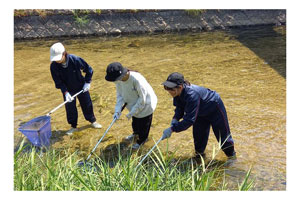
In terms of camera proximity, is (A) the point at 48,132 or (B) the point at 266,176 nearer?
(B) the point at 266,176

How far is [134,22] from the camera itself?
35.9ft

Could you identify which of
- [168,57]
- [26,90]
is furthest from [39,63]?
[168,57]

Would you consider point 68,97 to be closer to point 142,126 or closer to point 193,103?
point 142,126

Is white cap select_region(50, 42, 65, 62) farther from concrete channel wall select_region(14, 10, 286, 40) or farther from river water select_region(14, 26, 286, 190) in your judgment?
concrete channel wall select_region(14, 10, 286, 40)

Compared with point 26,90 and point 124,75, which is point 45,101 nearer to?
point 26,90

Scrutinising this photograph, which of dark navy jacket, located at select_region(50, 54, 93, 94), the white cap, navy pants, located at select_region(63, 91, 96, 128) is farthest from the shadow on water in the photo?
the white cap

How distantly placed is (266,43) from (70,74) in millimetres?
7311

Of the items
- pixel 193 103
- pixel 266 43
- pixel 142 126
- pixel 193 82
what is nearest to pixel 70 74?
pixel 142 126

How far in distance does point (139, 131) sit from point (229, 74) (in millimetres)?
→ 3670

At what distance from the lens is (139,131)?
3873 mm

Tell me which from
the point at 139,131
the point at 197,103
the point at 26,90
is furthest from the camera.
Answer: the point at 26,90

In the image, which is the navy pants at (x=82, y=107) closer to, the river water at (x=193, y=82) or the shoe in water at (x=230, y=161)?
the river water at (x=193, y=82)

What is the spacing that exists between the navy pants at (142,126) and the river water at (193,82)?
17 cm

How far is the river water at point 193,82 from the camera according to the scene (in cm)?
384
